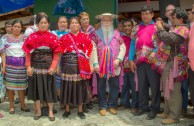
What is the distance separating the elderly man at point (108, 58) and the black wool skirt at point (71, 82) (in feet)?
1.25

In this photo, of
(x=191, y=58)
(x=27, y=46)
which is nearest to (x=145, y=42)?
(x=191, y=58)

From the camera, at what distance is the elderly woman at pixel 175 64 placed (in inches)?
154

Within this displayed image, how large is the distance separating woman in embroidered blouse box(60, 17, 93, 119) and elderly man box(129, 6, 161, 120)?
81 cm

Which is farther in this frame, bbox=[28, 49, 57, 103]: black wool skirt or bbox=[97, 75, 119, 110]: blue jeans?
bbox=[97, 75, 119, 110]: blue jeans

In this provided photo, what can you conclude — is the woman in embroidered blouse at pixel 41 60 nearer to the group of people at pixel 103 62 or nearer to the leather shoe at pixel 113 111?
the group of people at pixel 103 62

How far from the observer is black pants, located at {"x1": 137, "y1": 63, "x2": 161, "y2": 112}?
4371mm

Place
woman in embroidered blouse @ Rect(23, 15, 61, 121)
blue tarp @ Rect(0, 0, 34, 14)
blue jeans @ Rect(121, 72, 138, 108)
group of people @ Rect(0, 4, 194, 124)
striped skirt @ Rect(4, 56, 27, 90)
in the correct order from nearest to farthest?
1. group of people @ Rect(0, 4, 194, 124)
2. woman in embroidered blouse @ Rect(23, 15, 61, 121)
3. striped skirt @ Rect(4, 56, 27, 90)
4. blue jeans @ Rect(121, 72, 138, 108)
5. blue tarp @ Rect(0, 0, 34, 14)

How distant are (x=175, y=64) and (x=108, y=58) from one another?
1147mm

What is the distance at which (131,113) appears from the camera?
185 inches

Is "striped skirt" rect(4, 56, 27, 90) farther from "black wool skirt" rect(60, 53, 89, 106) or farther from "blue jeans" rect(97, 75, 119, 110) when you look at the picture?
"blue jeans" rect(97, 75, 119, 110)

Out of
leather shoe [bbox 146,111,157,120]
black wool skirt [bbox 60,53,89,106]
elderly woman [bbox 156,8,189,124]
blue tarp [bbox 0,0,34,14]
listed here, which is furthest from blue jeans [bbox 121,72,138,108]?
blue tarp [bbox 0,0,34,14]

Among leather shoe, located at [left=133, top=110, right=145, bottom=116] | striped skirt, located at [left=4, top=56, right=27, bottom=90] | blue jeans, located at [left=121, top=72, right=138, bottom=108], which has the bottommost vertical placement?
leather shoe, located at [left=133, top=110, right=145, bottom=116]

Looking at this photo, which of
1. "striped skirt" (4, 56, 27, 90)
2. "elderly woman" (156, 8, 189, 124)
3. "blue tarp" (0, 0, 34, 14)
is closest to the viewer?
"elderly woman" (156, 8, 189, 124)

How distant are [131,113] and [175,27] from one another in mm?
1681
